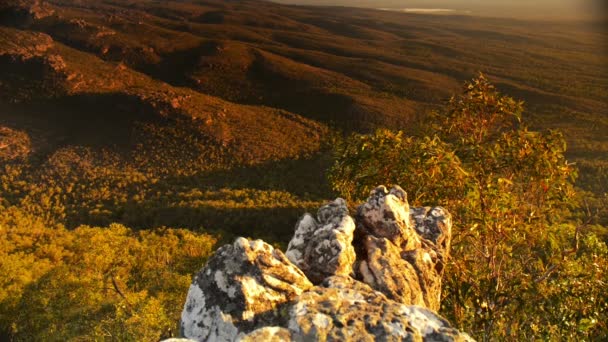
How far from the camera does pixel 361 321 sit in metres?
7.04

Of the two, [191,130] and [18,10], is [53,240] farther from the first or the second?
[18,10]

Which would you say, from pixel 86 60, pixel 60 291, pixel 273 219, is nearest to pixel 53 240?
pixel 60 291

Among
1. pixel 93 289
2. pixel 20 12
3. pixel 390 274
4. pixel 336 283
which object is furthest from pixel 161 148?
pixel 20 12

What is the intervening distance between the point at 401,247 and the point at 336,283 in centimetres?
372

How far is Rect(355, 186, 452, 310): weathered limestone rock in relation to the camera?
33.3ft

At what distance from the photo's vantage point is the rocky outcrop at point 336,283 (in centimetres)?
698

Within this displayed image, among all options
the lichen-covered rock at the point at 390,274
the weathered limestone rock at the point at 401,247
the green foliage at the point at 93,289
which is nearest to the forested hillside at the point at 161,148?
the green foliage at the point at 93,289

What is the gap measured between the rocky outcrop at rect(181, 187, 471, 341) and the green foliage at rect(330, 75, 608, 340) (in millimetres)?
1136

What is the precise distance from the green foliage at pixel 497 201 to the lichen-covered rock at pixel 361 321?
13.5 feet

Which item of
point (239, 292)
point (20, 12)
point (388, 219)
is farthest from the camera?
point (20, 12)

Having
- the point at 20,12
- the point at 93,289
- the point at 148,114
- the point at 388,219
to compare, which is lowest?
the point at 148,114

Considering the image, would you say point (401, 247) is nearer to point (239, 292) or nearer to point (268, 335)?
point (239, 292)

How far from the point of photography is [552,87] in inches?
6122

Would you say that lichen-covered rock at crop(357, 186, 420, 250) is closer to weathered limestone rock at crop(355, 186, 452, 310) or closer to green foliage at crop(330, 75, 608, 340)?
weathered limestone rock at crop(355, 186, 452, 310)
